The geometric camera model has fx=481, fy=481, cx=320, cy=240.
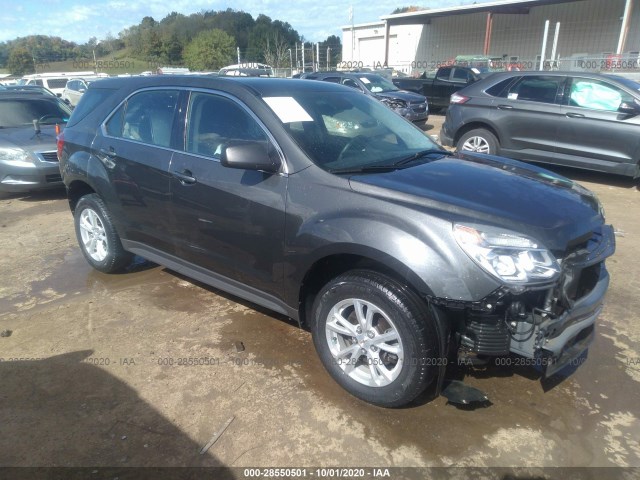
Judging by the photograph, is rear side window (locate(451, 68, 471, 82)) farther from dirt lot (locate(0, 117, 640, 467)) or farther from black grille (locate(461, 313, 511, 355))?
black grille (locate(461, 313, 511, 355))

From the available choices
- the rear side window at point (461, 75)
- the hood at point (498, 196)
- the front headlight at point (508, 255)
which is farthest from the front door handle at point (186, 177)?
the rear side window at point (461, 75)

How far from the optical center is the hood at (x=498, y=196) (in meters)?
2.48

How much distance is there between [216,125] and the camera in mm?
3396

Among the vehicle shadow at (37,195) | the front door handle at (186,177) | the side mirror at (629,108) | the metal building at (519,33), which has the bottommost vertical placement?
the vehicle shadow at (37,195)

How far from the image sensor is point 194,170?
3387mm

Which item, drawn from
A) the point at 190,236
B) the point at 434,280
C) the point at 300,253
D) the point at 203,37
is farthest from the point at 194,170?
the point at 203,37

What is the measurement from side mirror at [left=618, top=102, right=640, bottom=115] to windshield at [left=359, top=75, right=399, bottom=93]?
7.91m

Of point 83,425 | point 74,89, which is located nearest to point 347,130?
point 83,425

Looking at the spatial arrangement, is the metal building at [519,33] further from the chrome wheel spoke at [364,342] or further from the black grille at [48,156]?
the chrome wheel spoke at [364,342]

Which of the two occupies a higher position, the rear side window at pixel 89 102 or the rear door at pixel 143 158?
the rear side window at pixel 89 102

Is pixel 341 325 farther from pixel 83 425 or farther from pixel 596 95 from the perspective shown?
pixel 596 95

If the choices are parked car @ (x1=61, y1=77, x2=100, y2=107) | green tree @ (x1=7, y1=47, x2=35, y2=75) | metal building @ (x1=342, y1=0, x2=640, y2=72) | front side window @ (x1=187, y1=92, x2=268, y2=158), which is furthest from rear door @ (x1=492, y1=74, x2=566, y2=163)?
green tree @ (x1=7, y1=47, x2=35, y2=75)

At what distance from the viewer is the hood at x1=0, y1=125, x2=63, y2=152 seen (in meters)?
7.54

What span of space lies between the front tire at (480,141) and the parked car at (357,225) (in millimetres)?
4604
